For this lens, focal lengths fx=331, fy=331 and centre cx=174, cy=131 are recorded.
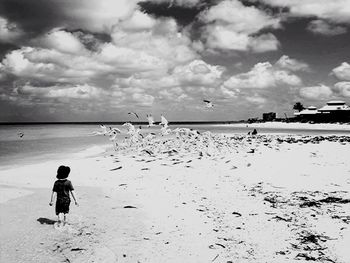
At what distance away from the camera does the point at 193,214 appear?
30.6 feet

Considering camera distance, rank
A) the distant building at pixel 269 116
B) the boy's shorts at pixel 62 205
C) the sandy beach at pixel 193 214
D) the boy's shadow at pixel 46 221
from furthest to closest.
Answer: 1. the distant building at pixel 269 116
2. the boy's shadow at pixel 46 221
3. the boy's shorts at pixel 62 205
4. the sandy beach at pixel 193 214

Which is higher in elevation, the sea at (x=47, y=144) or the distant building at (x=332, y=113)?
the distant building at (x=332, y=113)

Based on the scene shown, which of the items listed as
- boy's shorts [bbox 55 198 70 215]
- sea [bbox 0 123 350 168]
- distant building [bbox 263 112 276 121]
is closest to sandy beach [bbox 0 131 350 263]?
boy's shorts [bbox 55 198 70 215]

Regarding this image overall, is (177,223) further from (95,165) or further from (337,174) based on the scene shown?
(95,165)

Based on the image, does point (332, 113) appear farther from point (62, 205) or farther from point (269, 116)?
point (62, 205)

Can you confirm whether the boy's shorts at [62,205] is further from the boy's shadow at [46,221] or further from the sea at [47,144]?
the sea at [47,144]

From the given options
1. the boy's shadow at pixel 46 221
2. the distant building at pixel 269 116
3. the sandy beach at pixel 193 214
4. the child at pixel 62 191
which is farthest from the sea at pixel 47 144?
the distant building at pixel 269 116

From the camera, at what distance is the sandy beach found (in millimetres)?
6770

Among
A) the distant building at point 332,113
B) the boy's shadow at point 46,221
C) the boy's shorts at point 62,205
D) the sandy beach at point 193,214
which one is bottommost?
the boy's shadow at point 46,221

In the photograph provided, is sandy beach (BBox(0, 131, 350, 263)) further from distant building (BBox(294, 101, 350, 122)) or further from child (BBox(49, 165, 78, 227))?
distant building (BBox(294, 101, 350, 122))

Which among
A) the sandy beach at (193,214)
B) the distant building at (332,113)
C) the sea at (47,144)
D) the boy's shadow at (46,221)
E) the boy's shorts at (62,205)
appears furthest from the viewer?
the distant building at (332,113)

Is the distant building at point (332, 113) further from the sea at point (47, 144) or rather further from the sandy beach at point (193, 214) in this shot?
the sandy beach at point (193, 214)

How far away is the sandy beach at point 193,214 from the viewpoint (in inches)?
267

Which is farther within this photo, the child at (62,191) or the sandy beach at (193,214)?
the child at (62,191)
